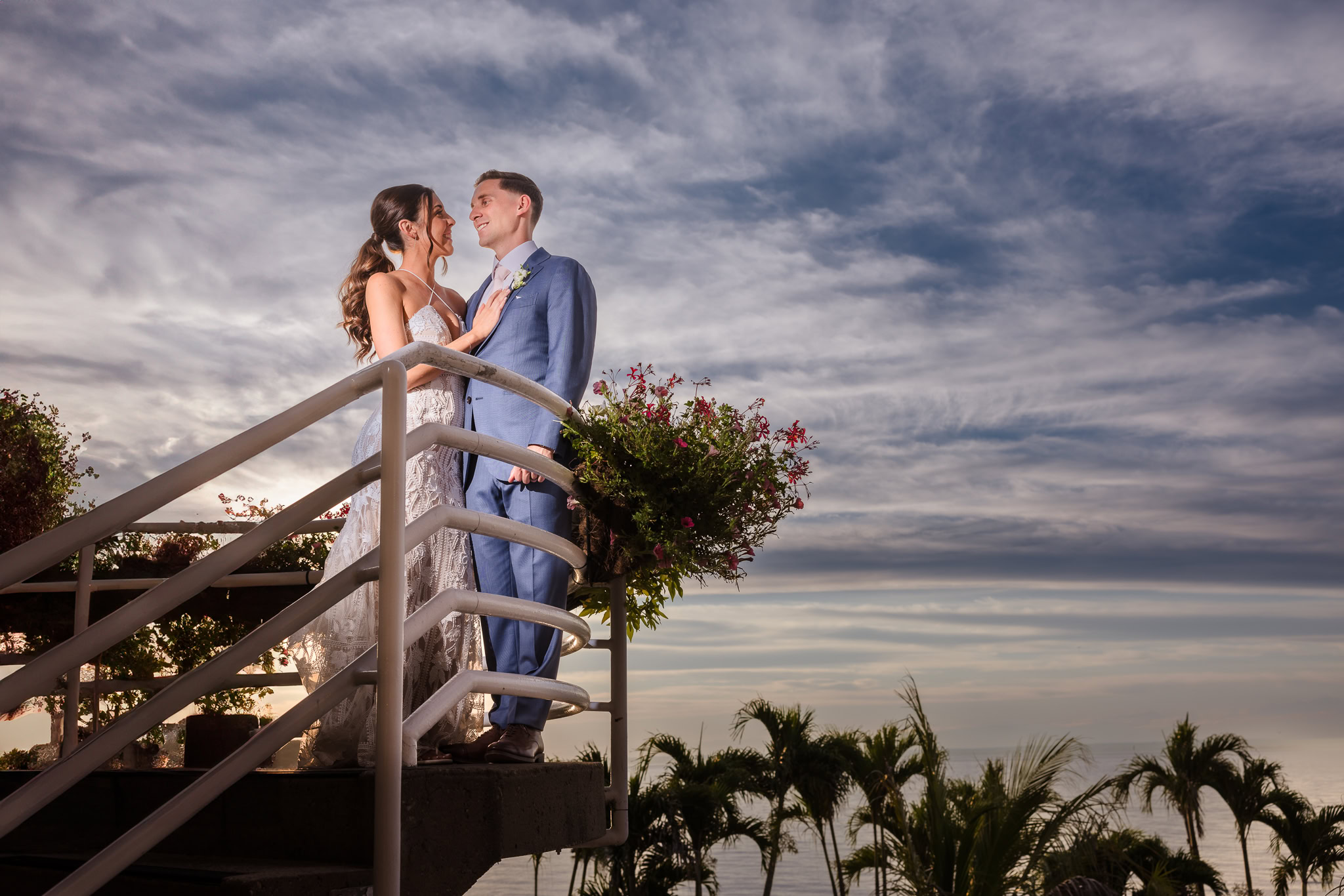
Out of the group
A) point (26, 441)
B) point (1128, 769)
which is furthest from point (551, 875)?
point (26, 441)

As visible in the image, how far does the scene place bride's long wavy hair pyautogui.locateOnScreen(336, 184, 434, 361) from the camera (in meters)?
4.34

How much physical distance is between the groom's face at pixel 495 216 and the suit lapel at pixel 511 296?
15 cm

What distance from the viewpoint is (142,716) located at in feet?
6.49

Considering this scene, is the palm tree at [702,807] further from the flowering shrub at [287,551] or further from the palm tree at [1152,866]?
the flowering shrub at [287,551]

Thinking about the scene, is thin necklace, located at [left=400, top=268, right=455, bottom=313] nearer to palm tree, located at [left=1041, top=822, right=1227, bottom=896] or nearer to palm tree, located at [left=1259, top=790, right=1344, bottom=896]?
palm tree, located at [left=1041, top=822, right=1227, bottom=896]

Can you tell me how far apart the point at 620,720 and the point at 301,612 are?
68.9 inches

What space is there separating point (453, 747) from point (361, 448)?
1174 millimetres

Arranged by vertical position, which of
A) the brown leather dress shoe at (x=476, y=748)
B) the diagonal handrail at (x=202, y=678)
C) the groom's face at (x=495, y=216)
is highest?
the groom's face at (x=495, y=216)

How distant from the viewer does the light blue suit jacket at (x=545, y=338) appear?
3953 millimetres

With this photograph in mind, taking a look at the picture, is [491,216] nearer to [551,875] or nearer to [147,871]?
[147,871]

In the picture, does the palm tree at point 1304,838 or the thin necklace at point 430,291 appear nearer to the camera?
the thin necklace at point 430,291

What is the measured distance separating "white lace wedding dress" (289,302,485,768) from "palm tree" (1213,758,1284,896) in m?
34.4

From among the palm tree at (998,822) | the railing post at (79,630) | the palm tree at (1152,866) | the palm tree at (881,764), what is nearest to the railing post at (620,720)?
the railing post at (79,630)

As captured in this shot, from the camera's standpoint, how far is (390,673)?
7.60 ft
